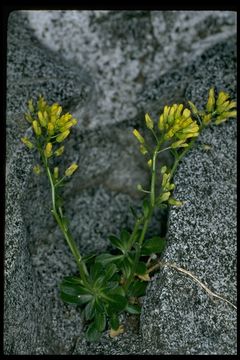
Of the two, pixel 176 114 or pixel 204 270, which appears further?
pixel 204 270

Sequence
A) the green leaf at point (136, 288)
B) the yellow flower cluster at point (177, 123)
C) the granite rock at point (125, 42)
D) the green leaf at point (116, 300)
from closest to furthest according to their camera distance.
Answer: the yellow flower cluster at point (177, 123), the green leaf at point (116, 300), the green leaf at point (136, 288), the granite rock at point (125, 42)

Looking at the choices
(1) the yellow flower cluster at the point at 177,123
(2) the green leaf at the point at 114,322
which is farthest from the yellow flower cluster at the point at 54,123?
(2) the green leaf at the point at 114,322

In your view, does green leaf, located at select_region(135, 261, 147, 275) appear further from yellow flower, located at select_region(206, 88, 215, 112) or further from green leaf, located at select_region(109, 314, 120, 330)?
yellow flower, located at select_region(206, 88, 215, 112)

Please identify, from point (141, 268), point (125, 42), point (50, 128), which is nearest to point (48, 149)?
point (50, 128)

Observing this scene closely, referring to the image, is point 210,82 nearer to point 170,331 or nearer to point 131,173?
point 131,173

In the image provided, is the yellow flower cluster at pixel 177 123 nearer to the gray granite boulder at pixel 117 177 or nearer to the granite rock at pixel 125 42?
the gray granite boulder at pixel 117 177

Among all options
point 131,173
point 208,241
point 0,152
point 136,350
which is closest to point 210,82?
point 131,173

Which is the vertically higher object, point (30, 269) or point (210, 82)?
point (210, 82)
